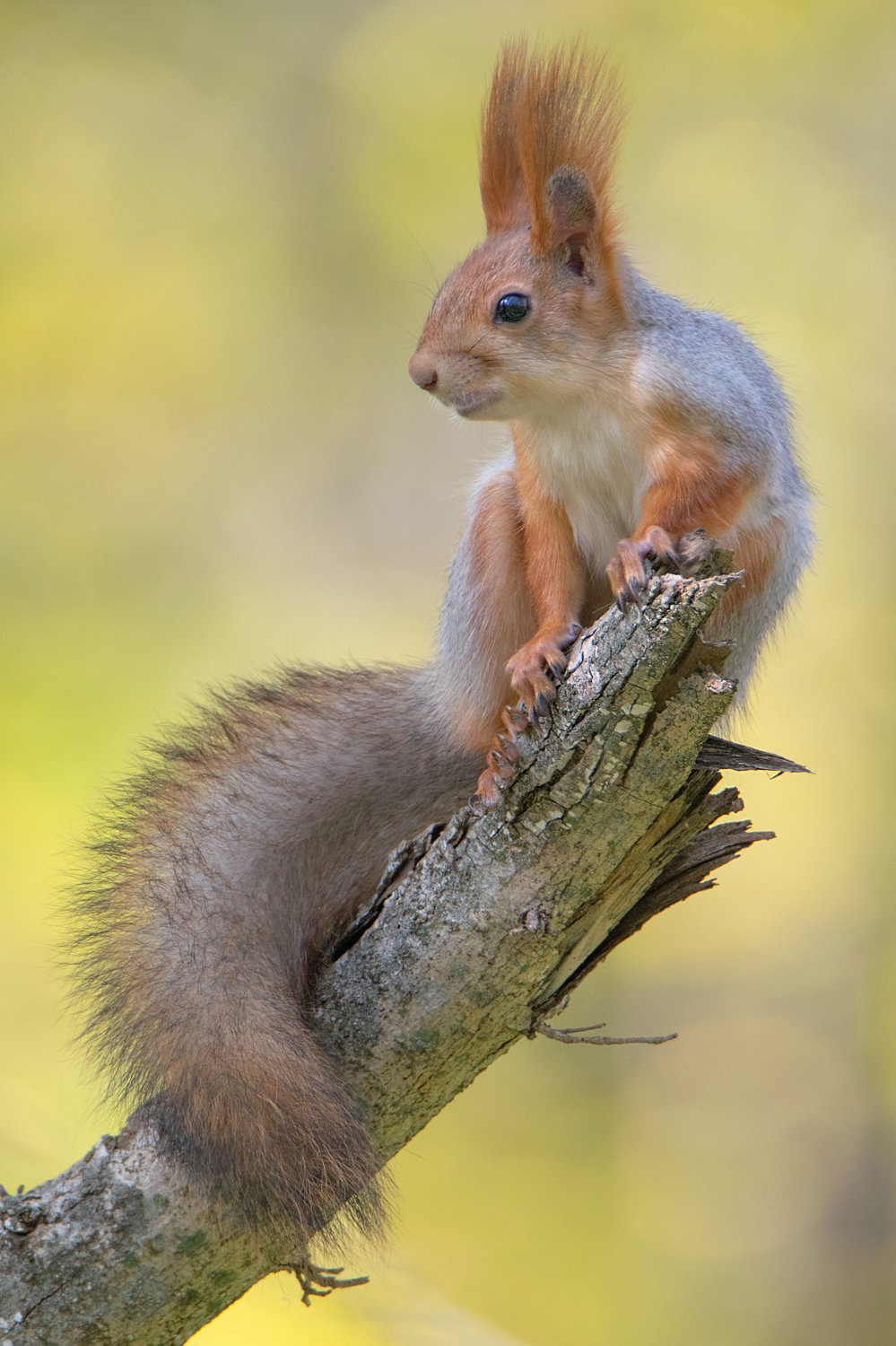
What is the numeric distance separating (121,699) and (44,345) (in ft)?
3.83

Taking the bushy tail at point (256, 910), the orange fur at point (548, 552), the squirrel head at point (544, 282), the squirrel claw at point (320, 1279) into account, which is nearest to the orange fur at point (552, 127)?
the squirrel head at point (544, 282)

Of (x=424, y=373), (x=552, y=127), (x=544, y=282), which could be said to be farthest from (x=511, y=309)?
(x=552, y=127)

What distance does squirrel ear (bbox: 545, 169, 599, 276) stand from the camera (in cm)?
203

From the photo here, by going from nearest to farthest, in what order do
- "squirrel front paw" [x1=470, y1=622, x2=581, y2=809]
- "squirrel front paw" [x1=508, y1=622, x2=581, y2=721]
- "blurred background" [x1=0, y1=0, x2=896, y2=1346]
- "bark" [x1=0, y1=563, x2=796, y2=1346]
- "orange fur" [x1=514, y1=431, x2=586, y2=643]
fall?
"bark" [x1=0, y1=563, x2=796, y2=1346] < "squirrel front paw" [x1=470, y1=622, x2=581, y2=809] < "squirrel front paw" [x1=508, y1=622, x2=581, y2=721] < "orange fur" [x1=514, y1=431, x2=586, y2=643] < "blurred background" [x1=0, y1=0, x2=896, y2=1346]

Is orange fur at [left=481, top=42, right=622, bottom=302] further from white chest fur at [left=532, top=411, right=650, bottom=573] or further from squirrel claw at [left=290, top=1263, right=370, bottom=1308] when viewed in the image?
squirrel claw at [left=290, top=1263, right=370, bottom=1308]

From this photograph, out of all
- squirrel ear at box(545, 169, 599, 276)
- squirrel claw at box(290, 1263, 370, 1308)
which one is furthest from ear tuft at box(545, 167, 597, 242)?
squirrel claw at box(290, 1263, 370, 1308)

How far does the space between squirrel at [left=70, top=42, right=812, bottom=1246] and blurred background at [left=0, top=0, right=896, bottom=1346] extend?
1.45 metres

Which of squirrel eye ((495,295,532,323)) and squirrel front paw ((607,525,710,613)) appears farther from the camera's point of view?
squirrel eye ((495,295,532,323))

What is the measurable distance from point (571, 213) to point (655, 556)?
2.06 ft

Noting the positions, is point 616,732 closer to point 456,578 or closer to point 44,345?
point 456,578

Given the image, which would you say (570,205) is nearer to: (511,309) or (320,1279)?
(511,309)

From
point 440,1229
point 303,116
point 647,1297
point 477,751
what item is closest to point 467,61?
point 303,116

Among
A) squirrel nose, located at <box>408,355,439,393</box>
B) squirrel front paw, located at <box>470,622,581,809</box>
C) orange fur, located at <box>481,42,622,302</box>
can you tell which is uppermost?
orange fur, located at <box>481,42,622,302</box>

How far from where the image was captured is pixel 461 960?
179 cm
